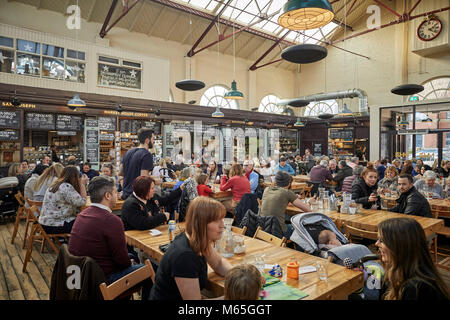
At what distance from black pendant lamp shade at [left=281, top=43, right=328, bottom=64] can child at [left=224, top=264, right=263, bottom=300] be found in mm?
3349

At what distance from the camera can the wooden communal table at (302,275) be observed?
1.84 m

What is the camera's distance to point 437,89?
1446 cm

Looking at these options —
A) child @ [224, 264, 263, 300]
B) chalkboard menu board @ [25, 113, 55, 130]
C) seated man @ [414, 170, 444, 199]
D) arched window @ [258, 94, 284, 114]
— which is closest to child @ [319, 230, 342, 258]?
child @ [224, 264, 263, 300]

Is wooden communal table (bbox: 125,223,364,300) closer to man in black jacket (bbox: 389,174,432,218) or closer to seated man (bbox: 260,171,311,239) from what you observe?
seated man (bbox: 260,171,311,239)

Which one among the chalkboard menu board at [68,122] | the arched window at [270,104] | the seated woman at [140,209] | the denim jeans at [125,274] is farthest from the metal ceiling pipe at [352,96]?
the denim jeans at [125,274]

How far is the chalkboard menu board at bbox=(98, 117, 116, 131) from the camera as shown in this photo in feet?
35.0

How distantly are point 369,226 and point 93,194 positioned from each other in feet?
9.79

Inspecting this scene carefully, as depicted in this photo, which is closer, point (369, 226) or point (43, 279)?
point (369, 226)

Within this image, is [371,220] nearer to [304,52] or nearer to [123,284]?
[304,52]

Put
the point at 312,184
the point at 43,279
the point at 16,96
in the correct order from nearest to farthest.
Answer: the point at 43,279 < the point at 312,184 < the point at 16,96

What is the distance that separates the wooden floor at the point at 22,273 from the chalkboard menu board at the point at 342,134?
13.8m

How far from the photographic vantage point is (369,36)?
16734 mm

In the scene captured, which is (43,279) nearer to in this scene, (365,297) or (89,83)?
(365,297)
